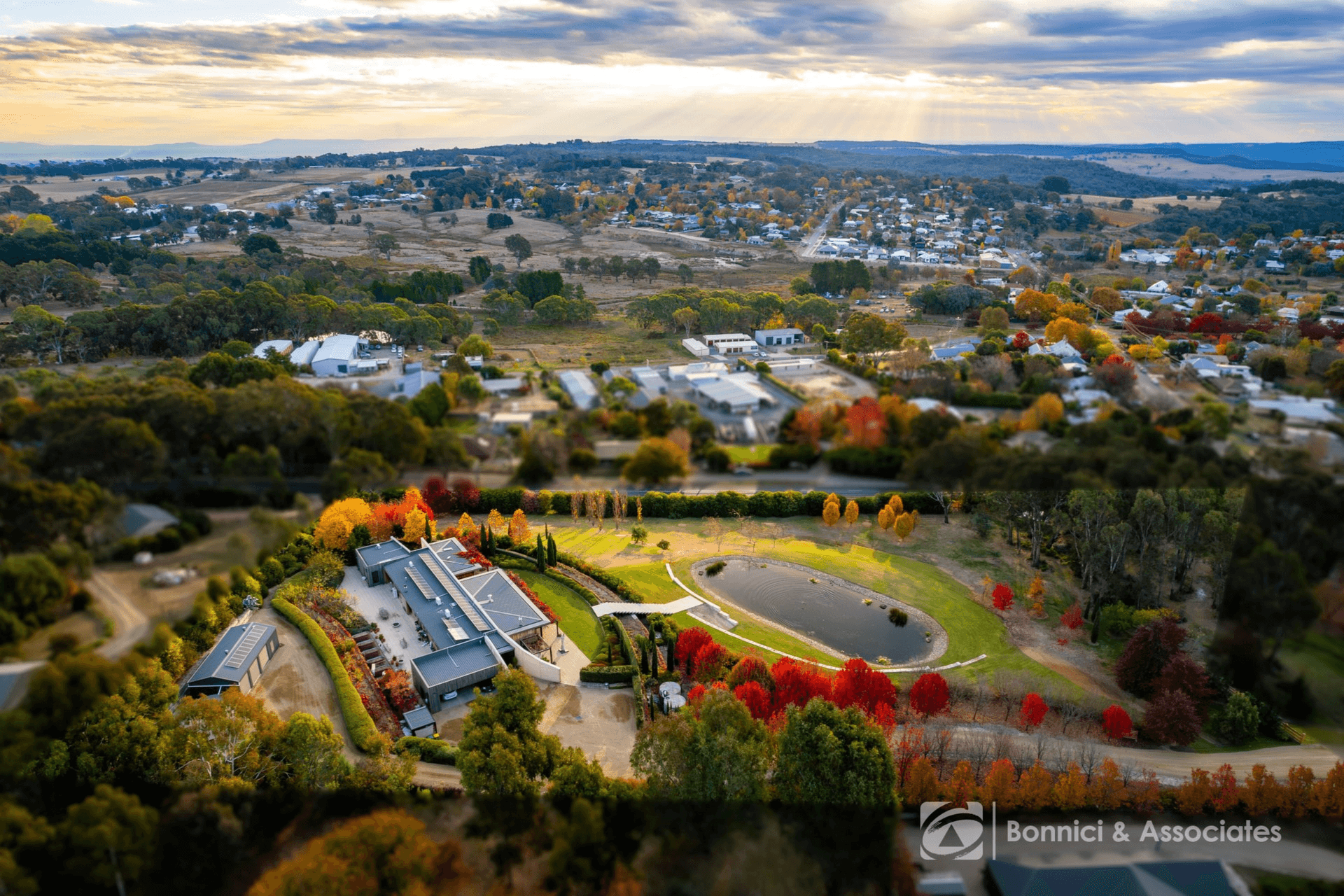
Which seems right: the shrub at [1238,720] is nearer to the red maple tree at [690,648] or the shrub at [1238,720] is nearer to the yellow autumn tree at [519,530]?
the red maple tree at [690,648]

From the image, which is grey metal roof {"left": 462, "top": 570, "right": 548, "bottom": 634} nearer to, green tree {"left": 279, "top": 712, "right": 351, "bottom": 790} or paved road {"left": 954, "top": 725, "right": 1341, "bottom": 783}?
green tree {"left": 279, "top": 712, "right": 351, "bottom": 790}

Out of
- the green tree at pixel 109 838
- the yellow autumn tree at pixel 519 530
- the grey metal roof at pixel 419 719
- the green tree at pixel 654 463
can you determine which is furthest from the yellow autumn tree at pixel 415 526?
the green tree at pixel 654 463

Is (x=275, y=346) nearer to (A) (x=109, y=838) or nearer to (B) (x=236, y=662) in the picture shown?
(B) (x=236, y=662)

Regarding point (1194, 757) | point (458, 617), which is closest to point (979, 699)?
point (1194, 757)

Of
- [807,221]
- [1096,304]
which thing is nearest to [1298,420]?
[1096,304]

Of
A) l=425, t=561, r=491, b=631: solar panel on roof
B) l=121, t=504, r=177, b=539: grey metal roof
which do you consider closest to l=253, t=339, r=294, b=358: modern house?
l=425, t=561, r=491, b=631: solar panel on roof

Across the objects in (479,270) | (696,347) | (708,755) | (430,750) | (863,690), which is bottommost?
(430,750)
